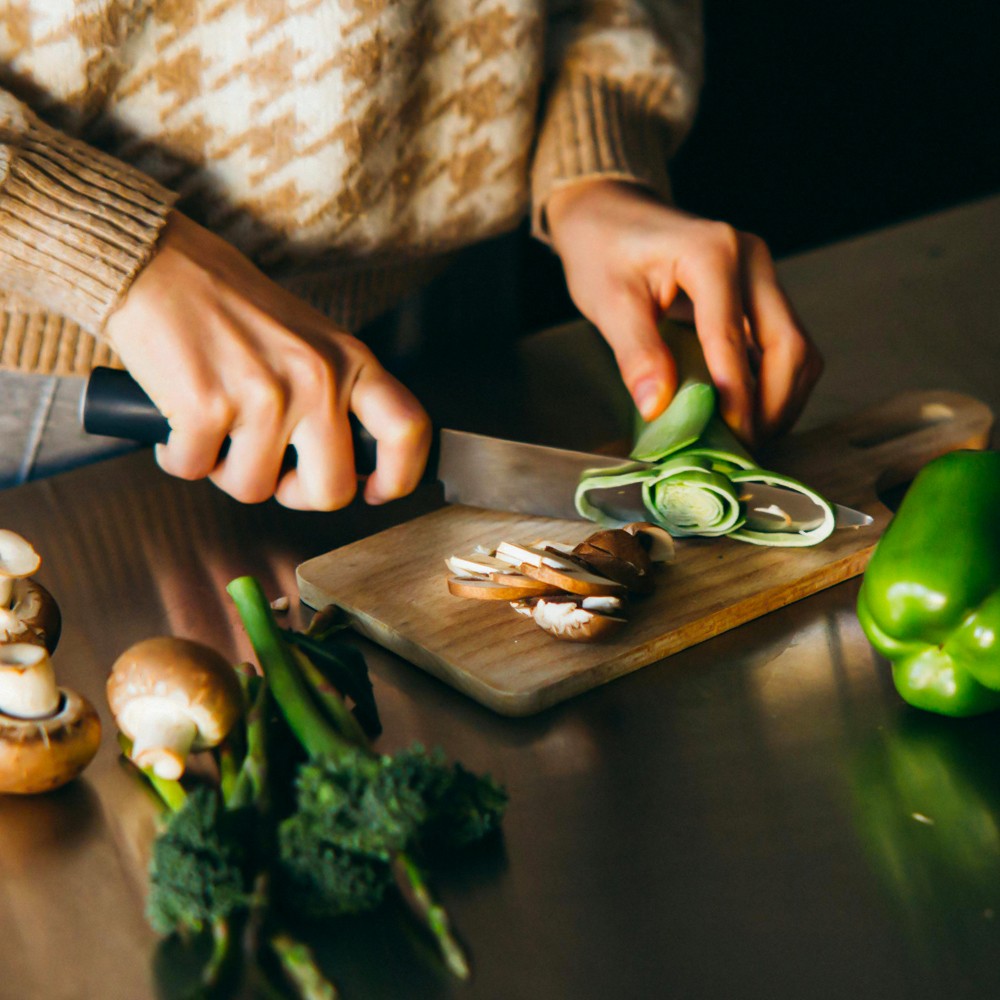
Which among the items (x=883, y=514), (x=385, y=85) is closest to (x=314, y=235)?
(x=385, y=85)

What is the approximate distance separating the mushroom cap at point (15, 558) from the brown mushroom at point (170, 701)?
151 mm

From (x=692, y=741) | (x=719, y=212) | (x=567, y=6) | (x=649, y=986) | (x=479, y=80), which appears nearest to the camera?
(x=649, y=986)

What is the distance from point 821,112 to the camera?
3.46 metres

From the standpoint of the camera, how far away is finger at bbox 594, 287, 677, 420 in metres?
1.26

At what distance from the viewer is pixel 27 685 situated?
2.65ft

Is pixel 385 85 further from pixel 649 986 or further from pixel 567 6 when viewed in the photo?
pixel 649 986

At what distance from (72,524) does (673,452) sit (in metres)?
0.70

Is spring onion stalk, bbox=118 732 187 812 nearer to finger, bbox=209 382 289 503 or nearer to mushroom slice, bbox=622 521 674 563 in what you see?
finger, bbox=209 382 289 503

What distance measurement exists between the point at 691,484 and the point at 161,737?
0.59m

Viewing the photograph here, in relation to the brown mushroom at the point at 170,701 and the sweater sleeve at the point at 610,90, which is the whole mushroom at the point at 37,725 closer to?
the brown mushroom at the point at 170,701

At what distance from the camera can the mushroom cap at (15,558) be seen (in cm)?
92

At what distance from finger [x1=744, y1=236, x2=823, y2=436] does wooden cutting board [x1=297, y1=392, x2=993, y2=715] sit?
6 cm

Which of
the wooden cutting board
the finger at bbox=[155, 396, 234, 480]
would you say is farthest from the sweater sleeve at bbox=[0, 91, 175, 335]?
the wooden cutting board

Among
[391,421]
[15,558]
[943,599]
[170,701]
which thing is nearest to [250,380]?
[391,421]
